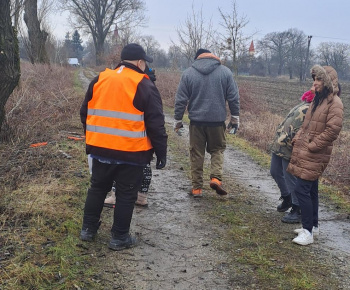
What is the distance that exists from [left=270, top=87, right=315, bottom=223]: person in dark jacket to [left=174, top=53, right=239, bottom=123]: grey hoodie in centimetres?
90

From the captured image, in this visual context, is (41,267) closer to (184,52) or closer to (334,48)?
(184,52)

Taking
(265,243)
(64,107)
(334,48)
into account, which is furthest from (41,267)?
(334,48)

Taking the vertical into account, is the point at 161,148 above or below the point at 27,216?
above

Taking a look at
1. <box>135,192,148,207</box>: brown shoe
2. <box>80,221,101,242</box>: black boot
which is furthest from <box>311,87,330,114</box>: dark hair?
<box>80,221,101,242</box>: black boot

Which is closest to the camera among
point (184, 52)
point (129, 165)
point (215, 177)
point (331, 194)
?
point (129, 165)

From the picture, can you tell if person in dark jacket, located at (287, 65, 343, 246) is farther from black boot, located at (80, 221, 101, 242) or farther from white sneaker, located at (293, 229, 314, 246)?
black boot, located at (80, 221, 101, 242)

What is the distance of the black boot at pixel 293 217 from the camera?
4.38 m

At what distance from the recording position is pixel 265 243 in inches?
149

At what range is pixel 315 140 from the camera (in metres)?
3.70

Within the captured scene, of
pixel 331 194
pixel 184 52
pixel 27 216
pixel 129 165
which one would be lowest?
pixel 331 194

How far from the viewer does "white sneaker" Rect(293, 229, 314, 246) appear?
379 cm

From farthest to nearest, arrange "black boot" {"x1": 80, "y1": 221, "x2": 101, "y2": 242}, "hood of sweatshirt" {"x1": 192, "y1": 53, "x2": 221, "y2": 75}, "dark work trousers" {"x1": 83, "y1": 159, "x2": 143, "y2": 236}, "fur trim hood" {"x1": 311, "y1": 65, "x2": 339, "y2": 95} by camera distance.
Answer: "hood of sweatshirt" {"x1": 192, "y1": 53, "x2": 221, "y2": 75} → "fur trim hood" {"x1": 311, "y1": 65, "x2": 339, "y2": 95} → "black boot" {"x1": 80, "y1": 221, "x2": 101, "y2": 242} → "dark work trousers" {"x1": 83, "y1": 159, "x2": 143, "y2": 236}

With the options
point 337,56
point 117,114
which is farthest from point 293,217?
point 337,56

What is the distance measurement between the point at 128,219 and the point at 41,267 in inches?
34.2
